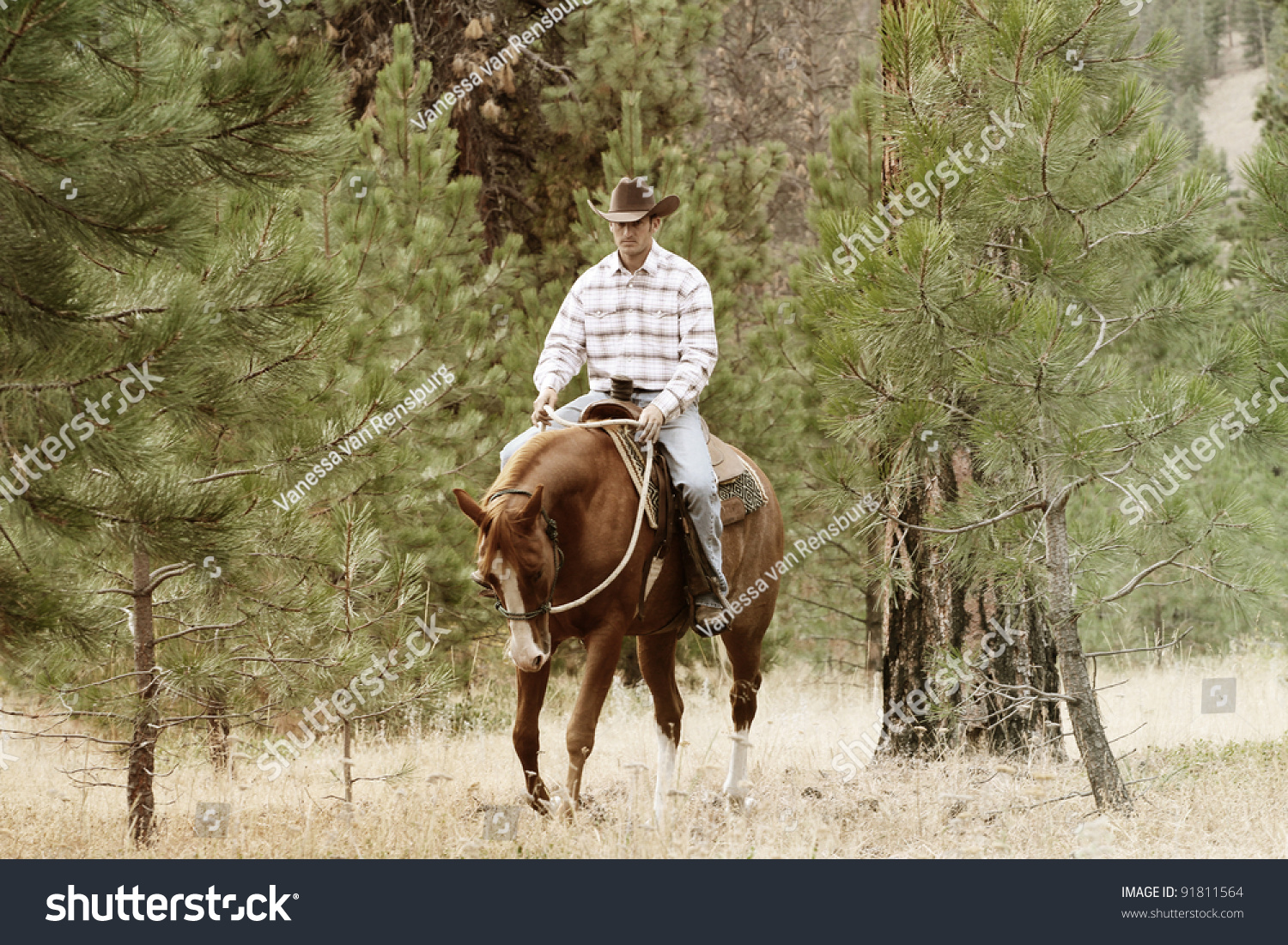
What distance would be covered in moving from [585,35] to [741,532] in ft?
22.0

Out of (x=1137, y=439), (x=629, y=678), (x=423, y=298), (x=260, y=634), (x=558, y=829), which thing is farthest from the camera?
(x=629, y=678)

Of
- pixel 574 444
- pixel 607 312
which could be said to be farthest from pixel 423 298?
pixel 574 444

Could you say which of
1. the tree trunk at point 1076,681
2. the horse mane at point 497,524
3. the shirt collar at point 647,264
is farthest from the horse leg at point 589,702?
the tree trunk at point 1076,681

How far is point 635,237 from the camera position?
4.84 meters

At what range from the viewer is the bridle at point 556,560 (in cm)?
398

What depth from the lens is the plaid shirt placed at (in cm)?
488

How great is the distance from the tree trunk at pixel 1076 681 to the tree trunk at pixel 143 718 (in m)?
4.02

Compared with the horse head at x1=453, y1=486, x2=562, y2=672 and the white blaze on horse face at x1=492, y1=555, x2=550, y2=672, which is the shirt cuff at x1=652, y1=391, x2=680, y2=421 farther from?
the white blaze on horse face at x1=492, y1=555, x2=550, y2=672

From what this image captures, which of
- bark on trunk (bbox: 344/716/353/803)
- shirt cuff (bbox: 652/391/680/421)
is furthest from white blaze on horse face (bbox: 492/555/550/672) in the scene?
bark on trunk (bbox: 344/716/353/803)

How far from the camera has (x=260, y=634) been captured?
5.19 meters

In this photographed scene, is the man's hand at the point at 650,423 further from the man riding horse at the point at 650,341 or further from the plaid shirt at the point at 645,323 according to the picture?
the plaid shirt at the point at 645,323

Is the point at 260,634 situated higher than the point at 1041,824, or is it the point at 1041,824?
the point at 260,634

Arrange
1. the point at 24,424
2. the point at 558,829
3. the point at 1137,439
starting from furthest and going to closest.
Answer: the point at 1137,439 → the point at 558,829 → the point at 24,424

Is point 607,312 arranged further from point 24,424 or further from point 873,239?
point 24,424
